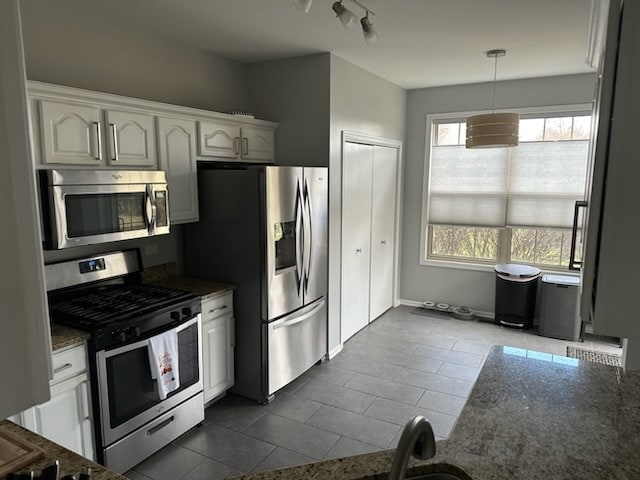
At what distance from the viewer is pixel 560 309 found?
466cm

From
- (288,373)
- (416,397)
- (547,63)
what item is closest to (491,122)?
(547,63)

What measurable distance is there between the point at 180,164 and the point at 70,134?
84cm

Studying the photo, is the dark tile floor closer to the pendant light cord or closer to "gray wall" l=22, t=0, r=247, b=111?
"gray wall" l=22, t=0, r=247, b=111

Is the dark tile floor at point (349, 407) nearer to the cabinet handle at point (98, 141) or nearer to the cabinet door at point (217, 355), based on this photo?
the cabinet door at point (217, 355)

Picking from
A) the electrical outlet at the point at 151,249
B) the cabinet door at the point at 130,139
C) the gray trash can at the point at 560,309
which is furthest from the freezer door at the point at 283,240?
the gray trash can at the point at 560,309

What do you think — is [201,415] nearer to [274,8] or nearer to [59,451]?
[59,451]

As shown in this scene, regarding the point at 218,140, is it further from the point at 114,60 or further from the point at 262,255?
the point at 262,255

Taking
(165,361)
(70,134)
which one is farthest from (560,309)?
(70,134)

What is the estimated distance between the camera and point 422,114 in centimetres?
545

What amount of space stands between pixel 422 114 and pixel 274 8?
3.11 m

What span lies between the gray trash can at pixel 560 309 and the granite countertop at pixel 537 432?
10.2ft

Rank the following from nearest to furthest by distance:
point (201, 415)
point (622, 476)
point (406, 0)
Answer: point (622, 476)
point (406, 0)
point (201, 415)

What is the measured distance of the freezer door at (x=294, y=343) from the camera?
11.1 ft

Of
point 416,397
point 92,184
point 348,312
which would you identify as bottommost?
point 416,397
